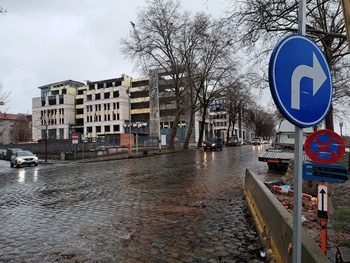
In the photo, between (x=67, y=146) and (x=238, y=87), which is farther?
(x=238, y=87)

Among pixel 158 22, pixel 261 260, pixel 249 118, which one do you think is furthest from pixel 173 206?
pixel 249 118

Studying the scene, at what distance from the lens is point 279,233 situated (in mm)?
3582

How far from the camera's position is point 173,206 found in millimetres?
7203

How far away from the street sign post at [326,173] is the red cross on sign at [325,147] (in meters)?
0.24

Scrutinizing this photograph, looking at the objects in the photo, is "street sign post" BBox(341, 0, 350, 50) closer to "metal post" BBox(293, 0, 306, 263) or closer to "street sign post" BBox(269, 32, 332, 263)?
"street sign post" BBox(269, 32, 332, 263)

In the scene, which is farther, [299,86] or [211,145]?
[211,145]

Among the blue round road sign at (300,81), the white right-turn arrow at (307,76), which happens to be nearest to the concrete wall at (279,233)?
the blue round road sign at (300,81)

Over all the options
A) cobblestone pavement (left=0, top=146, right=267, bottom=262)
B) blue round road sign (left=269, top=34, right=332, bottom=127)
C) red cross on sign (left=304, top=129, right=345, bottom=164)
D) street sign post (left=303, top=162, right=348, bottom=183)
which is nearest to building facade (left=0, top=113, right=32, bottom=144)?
cobblestone pavement (left=0, top=146, right=267, bottom=262)

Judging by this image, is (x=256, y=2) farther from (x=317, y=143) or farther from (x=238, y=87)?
(x=238, y=87)

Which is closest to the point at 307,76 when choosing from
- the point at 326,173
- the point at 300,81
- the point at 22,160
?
the point at 300,81

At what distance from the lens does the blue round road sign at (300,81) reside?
2.06 meters

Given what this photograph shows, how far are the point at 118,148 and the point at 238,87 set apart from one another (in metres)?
20.1

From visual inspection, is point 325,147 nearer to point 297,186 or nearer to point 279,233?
point 279,233

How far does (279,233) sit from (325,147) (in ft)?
4.07
